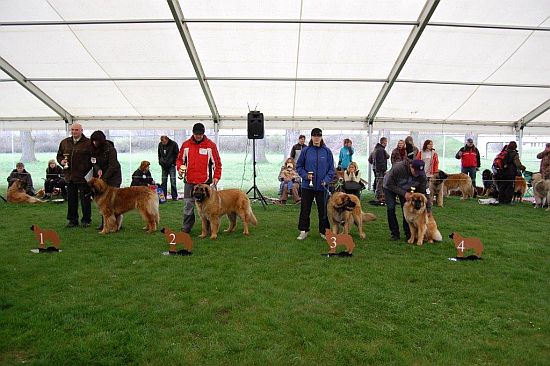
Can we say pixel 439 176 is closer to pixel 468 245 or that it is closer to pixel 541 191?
pixel 541 191

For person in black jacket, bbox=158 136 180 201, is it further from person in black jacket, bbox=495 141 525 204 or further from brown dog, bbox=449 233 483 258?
person in black jacket, bbox=495 141 525 204

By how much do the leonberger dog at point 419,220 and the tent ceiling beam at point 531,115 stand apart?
24.4 feet

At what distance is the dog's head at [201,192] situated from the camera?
6352mm

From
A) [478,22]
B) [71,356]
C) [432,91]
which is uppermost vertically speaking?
[478,22]

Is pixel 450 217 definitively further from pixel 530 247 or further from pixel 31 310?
pixel 31 310

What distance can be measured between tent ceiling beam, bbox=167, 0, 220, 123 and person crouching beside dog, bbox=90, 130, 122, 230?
288 centimetres

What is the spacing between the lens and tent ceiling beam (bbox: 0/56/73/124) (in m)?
10.2

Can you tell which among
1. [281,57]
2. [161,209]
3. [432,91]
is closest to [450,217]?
[432,91]

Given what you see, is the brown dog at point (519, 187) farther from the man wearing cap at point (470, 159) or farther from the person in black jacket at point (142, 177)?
the person in black jacket at point (142, 177)

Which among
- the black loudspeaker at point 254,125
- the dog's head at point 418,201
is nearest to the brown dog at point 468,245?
the dog's head at point 418,201

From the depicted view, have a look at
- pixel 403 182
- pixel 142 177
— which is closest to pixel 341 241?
pixel 403 182

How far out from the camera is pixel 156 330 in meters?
3.30

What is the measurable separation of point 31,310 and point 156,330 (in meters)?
1.21

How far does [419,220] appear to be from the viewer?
6.35 m
